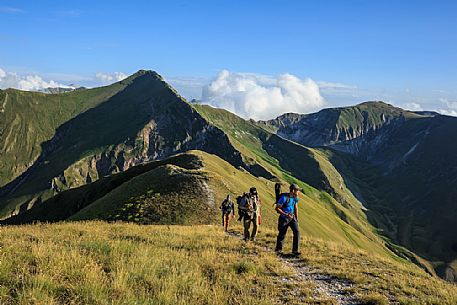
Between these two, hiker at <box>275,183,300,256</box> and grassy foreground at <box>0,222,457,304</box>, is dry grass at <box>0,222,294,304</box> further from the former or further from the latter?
hiker at <box>275,183,300,256</box>

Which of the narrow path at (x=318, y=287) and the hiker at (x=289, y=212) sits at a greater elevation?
the hiker at (x=289, y=212)

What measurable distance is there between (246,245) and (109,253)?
8635 mm

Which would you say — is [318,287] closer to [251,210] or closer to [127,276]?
[127,276]

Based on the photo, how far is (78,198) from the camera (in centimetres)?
7056

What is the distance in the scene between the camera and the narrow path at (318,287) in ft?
38.3

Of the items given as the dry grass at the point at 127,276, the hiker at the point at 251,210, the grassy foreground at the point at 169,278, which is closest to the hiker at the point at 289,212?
the grassy foreground at the point at 169,278

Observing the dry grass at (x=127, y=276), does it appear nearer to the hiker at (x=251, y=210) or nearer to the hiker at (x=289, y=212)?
the hiker at (x=289, y=212)

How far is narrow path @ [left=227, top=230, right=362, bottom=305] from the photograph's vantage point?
11.7m

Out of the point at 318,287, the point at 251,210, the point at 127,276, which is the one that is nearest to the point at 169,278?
the point at 127,276

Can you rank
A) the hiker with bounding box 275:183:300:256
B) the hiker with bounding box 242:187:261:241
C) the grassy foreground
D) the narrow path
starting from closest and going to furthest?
1. the grassy foreground
2. the narrow path
3. the hiker with bounding box 275:183:300:256
4. the hiker with bounding box 242:187:261:241

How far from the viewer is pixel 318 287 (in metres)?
13.0

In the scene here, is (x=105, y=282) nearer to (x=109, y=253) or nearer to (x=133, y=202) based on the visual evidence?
(x=109, y=253)

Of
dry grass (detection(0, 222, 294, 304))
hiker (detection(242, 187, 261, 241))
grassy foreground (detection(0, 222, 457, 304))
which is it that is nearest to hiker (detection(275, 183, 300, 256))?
grassy foreground (detection(0, 222, 457, 304))

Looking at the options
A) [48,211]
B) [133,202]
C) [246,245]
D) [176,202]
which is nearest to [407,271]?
[246,245]
